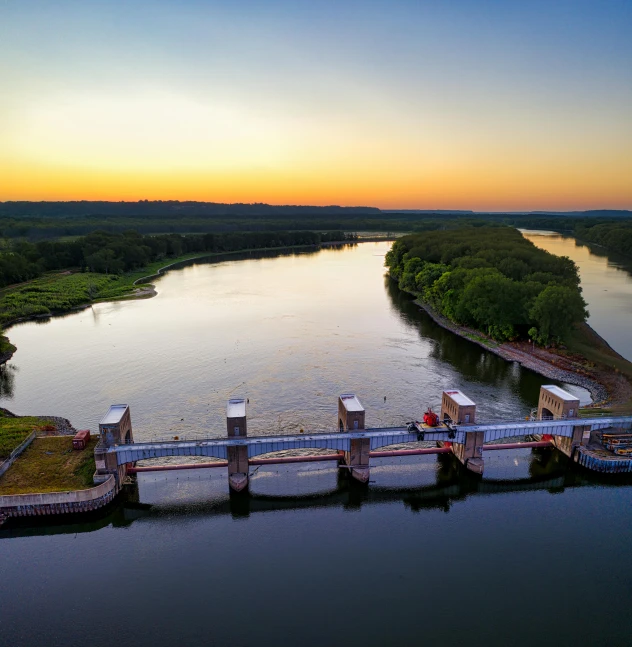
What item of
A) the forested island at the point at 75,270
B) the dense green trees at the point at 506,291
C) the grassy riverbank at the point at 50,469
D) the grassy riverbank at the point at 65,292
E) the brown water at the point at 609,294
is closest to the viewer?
the grassy riverbank at the point at 50,469

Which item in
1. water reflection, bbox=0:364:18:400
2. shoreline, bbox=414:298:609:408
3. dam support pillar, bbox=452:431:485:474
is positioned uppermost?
dam support pillar, bbox=452:431:485:474

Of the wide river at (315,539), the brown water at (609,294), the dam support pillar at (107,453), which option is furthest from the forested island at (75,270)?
the brown water at (609,294)

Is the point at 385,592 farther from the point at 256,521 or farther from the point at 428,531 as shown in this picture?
the point at 256,521

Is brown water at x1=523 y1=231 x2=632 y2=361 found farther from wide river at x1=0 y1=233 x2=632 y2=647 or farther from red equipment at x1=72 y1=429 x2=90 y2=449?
red equipment at x1=72 y1=429 x2=90 y2=449

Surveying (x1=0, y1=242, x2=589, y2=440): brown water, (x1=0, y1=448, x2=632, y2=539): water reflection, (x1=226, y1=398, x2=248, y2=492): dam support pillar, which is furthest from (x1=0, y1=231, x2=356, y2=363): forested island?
→ (x1=226, y1=398, x2=248, y2=492): dam support pillar

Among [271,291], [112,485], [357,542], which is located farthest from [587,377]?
[271,291]

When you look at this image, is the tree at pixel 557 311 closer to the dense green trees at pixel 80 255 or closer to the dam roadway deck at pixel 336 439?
the dam roadway deck at pixel 336 439
